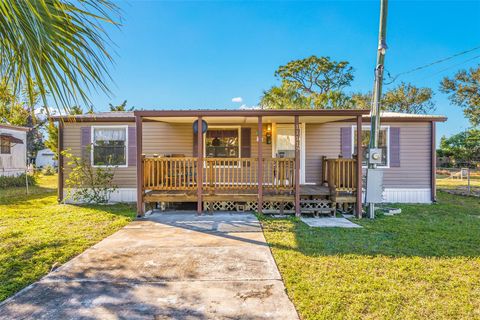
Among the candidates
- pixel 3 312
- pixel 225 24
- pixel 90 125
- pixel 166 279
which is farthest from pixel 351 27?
pixel 3 312

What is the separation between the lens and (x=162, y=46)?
48.4 feet

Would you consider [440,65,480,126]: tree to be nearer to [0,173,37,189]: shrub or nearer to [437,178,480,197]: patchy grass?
[437,178,480,197]: patchy grass

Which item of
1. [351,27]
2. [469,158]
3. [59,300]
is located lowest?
[59,300]

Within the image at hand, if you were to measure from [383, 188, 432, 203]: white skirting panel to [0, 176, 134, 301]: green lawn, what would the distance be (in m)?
7.72

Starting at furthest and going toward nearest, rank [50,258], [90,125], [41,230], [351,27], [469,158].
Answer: [469,158], [351,27], [90,125], [41,230], [50,258]

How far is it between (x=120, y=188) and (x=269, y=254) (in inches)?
261

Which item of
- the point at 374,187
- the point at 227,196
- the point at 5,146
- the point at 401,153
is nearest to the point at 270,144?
the point at 227,196

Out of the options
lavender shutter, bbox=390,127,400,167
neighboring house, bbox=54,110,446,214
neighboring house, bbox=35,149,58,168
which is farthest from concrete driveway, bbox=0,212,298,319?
neighboring house, bbox=35,149,58,168

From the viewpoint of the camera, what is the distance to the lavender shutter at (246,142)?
9.25 metres

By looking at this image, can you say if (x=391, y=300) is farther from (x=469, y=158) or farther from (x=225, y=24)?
(x=469, y=158)

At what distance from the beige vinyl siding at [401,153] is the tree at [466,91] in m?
15.0

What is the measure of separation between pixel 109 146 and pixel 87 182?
1278 mm

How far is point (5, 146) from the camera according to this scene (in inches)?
601

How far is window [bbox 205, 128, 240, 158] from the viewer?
9281 mm
